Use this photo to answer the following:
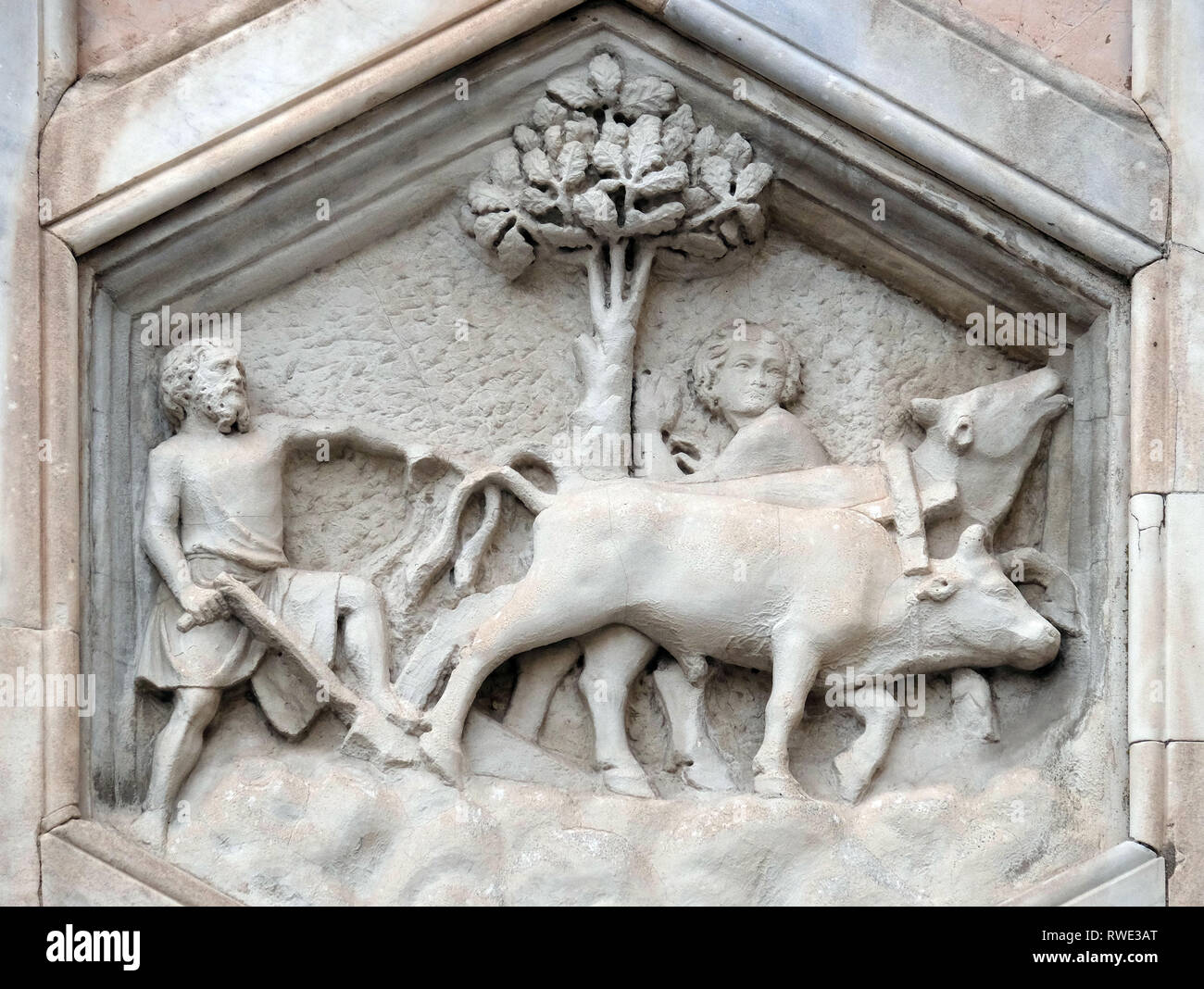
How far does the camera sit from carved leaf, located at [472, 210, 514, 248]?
6.76 metres

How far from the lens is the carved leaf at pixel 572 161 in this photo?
6.70m

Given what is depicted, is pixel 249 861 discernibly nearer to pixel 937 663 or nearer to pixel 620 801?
pixel 620 801

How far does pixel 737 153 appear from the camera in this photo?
678 cm

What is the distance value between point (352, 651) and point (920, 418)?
1.88 m

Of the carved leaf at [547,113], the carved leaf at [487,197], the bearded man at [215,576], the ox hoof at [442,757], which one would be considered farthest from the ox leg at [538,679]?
the carved leaf at [547,113]

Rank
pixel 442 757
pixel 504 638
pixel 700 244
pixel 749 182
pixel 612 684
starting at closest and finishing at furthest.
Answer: pixel 442 757
pixel 504 638
pixel 612 684
pixel 749 182
pixel 700 244

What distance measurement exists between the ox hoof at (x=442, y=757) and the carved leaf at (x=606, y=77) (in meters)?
2.04

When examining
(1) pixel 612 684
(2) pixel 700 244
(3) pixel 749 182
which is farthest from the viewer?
(2) pixel 700 244

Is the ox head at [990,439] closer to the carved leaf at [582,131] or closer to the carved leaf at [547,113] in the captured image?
the carved leaf at [582,131]

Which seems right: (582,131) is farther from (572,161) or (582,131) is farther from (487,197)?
(487,197)

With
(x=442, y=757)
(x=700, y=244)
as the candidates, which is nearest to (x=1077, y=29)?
(x=700, y=244)

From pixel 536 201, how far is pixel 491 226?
0.16 metres

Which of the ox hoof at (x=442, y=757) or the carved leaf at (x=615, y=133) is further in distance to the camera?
the carved leaf at (x=615, y=133)

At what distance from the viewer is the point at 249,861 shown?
6.20 m
